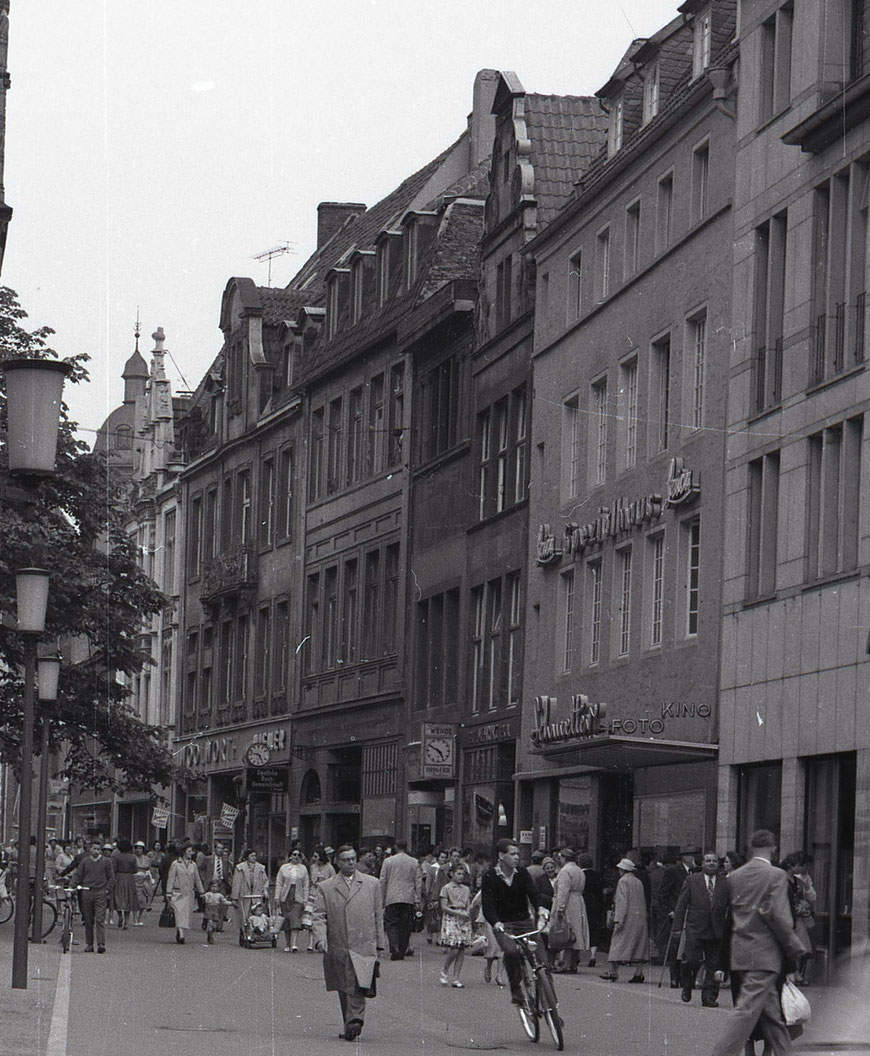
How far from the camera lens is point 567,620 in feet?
135

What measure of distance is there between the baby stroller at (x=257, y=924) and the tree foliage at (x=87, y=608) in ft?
15.7

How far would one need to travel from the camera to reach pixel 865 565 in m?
28.0

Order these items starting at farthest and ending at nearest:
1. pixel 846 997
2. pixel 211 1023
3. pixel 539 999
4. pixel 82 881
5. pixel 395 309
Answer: pixel 395 309 → pixel 82 881 → pixel 211 1023 → pixel 539 999 → pixel 846 997

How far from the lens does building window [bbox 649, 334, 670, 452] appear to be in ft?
119

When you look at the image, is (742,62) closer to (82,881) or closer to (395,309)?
(82,881)

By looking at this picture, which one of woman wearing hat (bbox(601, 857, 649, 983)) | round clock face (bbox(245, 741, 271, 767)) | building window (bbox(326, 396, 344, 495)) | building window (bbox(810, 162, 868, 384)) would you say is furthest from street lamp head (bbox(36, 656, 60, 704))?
round clock face (bbox(245, 741, 271, 767))

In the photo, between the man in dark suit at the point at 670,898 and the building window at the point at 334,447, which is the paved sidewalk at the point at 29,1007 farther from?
the building window at the point at 334,447

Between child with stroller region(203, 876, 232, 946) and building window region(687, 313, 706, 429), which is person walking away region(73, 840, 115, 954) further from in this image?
building window region(687, 313, 706, 429)

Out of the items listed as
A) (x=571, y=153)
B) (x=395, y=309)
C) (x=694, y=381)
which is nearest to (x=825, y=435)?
(x=694, y=381)

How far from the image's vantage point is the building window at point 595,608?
129 ft

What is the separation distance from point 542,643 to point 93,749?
3505cm

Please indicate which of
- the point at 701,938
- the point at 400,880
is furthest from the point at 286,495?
the point at 701,938

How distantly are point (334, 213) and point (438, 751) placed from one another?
2931cm

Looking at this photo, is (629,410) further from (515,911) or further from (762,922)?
(762,922)
